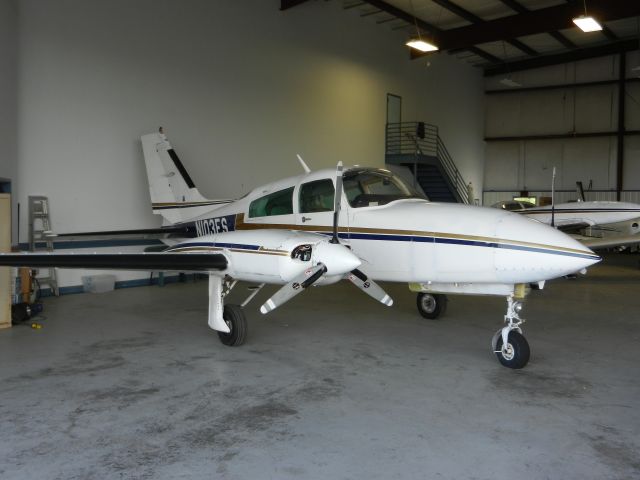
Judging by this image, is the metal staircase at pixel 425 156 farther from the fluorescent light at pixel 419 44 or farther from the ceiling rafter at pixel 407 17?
the fluorescent light at pixel 419 44

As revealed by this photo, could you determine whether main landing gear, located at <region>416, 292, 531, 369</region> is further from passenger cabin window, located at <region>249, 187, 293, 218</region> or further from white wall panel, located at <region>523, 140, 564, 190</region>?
white wall panel, located at <region>523, 140, 564, 190</region>

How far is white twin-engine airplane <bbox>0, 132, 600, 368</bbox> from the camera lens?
5.46m

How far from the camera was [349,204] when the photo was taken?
22.5 feet

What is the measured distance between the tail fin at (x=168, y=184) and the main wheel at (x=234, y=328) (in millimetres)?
4185

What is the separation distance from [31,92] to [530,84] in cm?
2331

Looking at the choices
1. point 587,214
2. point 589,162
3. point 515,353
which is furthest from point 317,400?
point 589,162

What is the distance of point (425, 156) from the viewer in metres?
20.4

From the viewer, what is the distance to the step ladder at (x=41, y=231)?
32.6 feet

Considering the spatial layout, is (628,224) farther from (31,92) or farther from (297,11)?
(31,92)

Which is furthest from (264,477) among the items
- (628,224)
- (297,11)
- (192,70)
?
(628,224)

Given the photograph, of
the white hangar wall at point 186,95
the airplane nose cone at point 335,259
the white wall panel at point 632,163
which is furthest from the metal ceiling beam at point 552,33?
the airplane nose cone at point 335,259

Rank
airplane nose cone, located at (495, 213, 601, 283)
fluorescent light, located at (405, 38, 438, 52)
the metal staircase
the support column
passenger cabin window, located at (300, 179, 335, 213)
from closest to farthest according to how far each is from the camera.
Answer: airplane nose cone, located at (495, 213, 601, 283) → passenger cabin window, located at (300, 179, 335, 213) → fluorescent light, located at (405, 38, 438, 52) → the metal staircase → the support column

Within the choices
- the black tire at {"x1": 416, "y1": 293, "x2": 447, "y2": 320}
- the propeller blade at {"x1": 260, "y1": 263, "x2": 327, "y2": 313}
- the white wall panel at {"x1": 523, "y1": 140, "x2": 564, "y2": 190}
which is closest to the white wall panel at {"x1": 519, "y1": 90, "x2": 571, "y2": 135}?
the white wall panel at {"x1": 523, "y1": 140, "x2": 564, "y2": 190}

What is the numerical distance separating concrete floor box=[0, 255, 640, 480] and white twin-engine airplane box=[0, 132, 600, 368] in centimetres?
68
